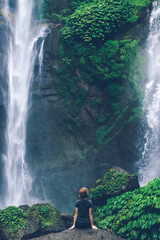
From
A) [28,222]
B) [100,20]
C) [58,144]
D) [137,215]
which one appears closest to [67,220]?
[28,222]

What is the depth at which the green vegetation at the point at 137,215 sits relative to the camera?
591 cm

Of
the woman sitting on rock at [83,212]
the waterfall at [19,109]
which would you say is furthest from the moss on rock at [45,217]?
the waterfall at [19,109]

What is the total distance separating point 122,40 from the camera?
45.8 ft

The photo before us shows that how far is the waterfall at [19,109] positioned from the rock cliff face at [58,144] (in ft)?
1.49

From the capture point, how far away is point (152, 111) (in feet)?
42.4

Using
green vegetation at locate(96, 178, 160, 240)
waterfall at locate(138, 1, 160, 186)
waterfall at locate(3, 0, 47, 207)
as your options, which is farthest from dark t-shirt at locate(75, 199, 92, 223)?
waterfall at locate(3, 0, 47, 207)

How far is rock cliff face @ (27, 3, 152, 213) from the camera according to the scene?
45.7ft

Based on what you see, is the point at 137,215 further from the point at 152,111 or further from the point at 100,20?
the point at 100,20

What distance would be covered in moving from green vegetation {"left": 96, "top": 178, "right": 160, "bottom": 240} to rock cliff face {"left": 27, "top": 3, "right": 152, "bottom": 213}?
20.0 ft

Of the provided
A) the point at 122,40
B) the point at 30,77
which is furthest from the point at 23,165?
the point at 122,40

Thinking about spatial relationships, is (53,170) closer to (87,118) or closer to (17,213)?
(87,118)

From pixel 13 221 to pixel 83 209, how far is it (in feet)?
12.0

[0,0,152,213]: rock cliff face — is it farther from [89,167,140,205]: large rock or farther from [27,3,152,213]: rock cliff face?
[89,167,140,205]: large rock

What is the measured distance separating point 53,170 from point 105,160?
9.54 feet
